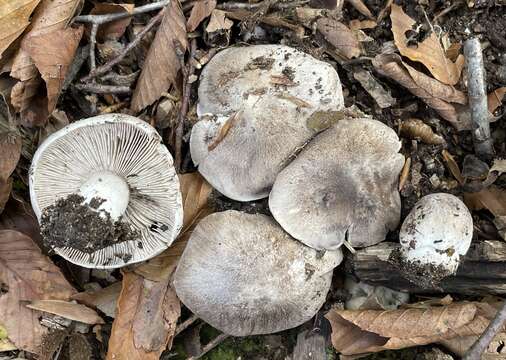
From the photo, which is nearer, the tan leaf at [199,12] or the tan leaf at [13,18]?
the tan leaf at [13,18]

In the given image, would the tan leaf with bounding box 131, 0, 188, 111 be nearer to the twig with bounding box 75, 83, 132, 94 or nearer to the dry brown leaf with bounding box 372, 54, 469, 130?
the twig with bounding box 75, 83, 132, 94

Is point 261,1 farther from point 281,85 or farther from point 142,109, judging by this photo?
point 142,109

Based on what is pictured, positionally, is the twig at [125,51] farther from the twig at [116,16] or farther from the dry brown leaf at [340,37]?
the dry brown leaf at [340,37]

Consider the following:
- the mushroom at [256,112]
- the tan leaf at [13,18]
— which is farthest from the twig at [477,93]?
the tan leaf at [13,18]

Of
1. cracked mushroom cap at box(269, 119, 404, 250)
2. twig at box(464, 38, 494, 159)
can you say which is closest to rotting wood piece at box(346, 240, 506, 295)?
cracked mushroom cap at box(269, 119, 404, 250)

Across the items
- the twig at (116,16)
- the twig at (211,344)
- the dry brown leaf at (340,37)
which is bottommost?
the twig at (211,344)

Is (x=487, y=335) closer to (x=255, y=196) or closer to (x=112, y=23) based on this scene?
(x=255, y=196)
